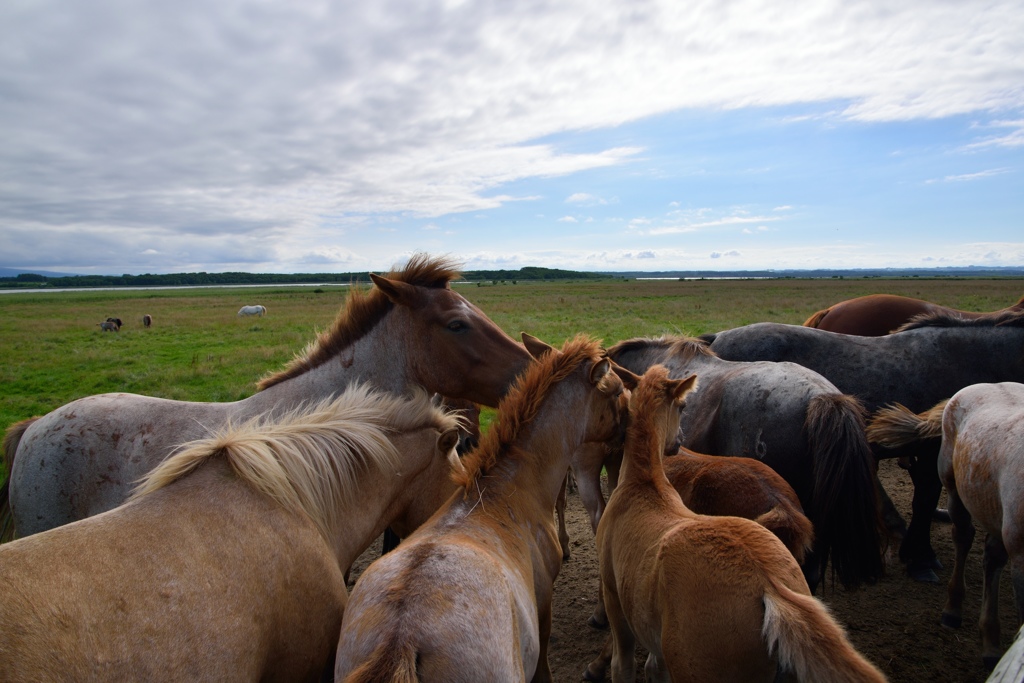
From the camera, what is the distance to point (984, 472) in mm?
3365

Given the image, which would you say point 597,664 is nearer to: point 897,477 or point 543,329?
point 897,477

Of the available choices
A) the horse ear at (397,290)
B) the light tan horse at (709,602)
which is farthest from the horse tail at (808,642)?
the horse ear at (397,290)

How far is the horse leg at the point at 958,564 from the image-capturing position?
4.02 meters

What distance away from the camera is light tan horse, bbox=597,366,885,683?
6.53 feet

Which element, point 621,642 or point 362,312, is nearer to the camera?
point 621,642

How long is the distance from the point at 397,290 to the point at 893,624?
440 centimetres

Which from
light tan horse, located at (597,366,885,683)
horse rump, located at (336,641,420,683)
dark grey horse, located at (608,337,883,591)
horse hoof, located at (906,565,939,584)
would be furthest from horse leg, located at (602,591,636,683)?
horse hoof, located at (906,565,939,584)

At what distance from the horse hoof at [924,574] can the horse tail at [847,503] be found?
125cm

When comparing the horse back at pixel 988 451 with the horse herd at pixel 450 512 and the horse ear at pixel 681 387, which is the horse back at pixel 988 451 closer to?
the horse herd at pixel 450 512

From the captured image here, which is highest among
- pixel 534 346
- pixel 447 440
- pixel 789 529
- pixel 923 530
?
pixel 534 346

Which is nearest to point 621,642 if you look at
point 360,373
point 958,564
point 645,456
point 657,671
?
point 657,671

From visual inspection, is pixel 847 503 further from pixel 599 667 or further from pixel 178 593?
pixel 178 593

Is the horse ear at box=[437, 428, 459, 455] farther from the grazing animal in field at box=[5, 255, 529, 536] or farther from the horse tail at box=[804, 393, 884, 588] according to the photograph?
the horse tail at box=[804, 393, 884, 588]

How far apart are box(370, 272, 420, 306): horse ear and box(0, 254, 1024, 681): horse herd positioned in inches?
0.7
